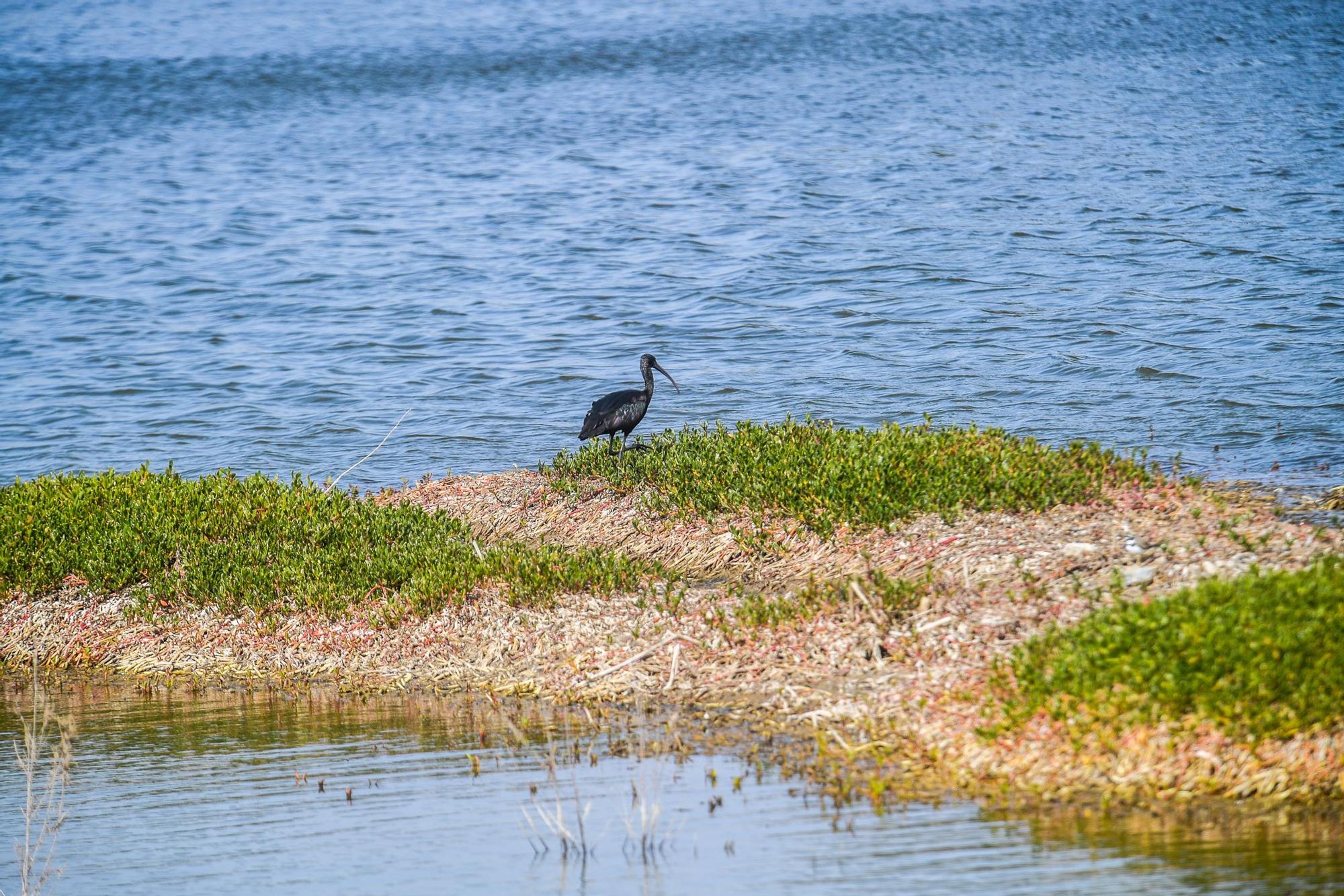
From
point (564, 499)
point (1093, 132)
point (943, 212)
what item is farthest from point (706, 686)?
point (1093, 132)

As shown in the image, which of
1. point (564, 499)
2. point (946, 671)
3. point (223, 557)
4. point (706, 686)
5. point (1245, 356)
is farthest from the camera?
point (1245, 356)

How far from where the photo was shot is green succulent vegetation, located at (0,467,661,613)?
1238 centimetres

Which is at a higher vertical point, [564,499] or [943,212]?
[943,212]

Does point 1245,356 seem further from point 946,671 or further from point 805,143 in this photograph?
point 805,143

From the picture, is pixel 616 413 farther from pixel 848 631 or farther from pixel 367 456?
pixel 848 631

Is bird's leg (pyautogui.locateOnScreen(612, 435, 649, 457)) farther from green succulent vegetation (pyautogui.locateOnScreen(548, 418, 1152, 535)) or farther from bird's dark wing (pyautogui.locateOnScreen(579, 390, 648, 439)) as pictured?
green succulent vegetation (pyautogui.locateOnScreen(548, 418, 1152, 535))

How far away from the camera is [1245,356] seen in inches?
829

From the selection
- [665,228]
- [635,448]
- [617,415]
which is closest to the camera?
[635,448]

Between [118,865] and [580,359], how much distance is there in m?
18.3

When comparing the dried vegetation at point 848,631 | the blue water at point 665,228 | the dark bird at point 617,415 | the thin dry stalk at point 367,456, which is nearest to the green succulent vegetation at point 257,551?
the dried vegetation at point 848,631

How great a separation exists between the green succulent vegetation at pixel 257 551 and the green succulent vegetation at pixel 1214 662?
15.1ft

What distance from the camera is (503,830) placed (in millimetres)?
8227

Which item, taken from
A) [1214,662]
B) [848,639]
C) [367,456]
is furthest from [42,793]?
[367,456]

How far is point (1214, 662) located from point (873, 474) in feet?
15.9
